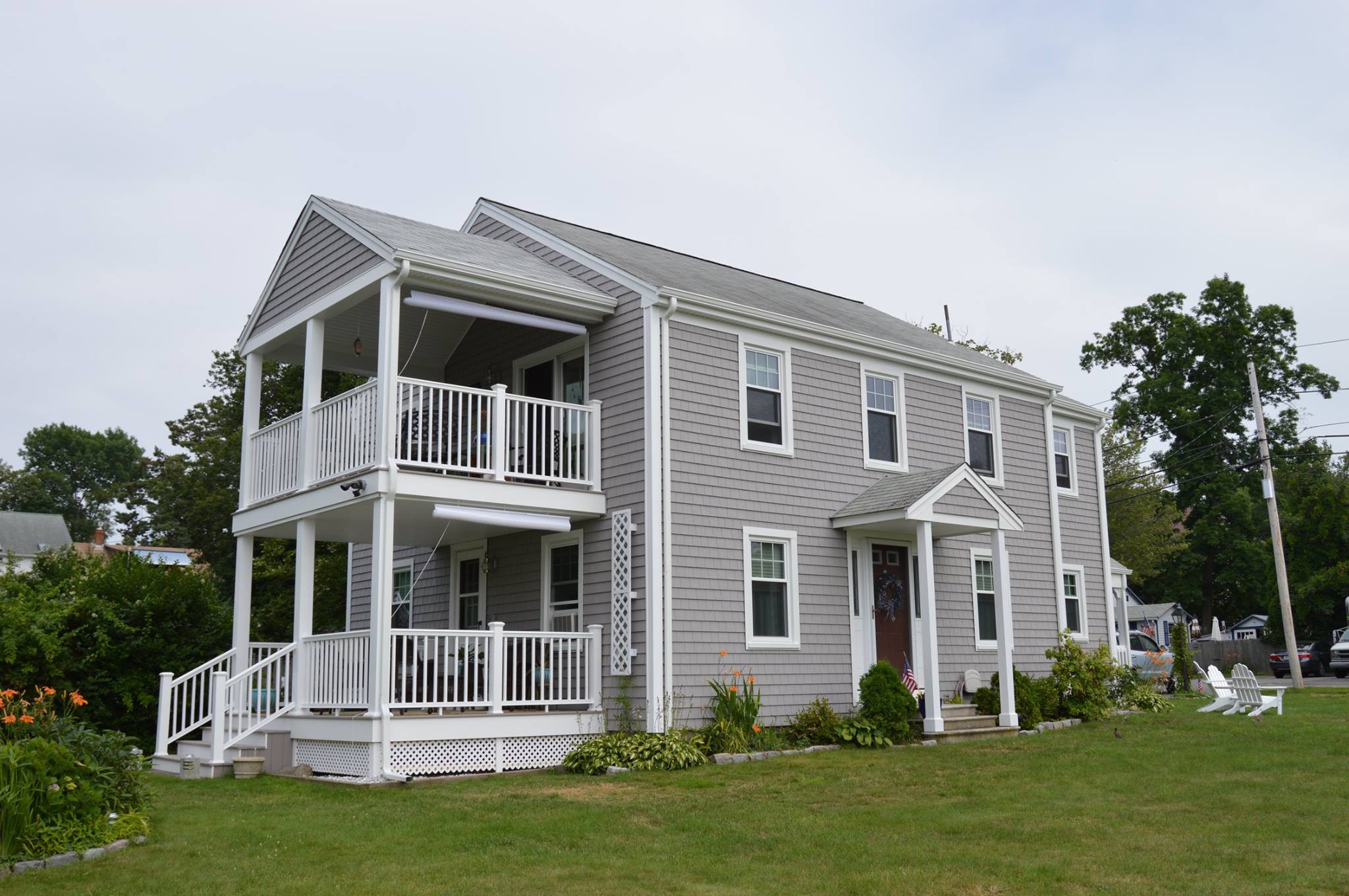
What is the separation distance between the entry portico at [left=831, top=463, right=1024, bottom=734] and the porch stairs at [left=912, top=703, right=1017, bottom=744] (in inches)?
5.1

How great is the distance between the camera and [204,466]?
106ft

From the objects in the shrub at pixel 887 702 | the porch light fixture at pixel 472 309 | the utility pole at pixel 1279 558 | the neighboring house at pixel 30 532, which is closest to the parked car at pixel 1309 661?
the utility pole at pixel 1279 558

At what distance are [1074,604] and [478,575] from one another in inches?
426

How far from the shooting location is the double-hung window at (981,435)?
61.1 feet

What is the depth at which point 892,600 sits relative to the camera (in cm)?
1675

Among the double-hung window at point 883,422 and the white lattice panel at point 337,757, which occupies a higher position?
the double-hung window at point 883,422

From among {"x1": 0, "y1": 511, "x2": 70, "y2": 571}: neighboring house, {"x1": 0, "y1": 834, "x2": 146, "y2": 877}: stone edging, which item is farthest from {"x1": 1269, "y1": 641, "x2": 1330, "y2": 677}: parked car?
{"x1": 0, "y1": 511, "x2": 70, "y2": 571}: neighboring house

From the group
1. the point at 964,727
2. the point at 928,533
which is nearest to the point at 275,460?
the point at 928,533

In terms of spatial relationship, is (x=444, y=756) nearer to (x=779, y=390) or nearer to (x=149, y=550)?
(x=779, y=390)

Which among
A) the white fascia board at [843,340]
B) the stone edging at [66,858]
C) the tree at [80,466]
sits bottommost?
the stone edging at [66,858]

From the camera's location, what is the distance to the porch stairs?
15164 millimetres

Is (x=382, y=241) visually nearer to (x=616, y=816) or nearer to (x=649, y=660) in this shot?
(x=649, y=660)

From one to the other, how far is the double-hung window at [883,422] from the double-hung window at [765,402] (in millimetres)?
1755

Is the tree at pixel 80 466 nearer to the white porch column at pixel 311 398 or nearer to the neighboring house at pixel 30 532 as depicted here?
the neighboring house at pixel 30 532
